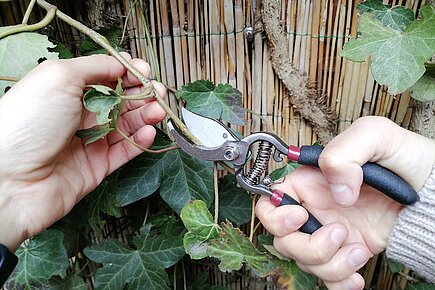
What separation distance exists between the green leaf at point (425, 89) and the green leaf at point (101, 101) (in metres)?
0.45

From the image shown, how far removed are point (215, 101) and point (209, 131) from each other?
0.16 metres

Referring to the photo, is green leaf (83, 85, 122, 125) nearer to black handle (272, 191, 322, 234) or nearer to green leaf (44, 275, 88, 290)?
black handle (272, 191, 322, 234)

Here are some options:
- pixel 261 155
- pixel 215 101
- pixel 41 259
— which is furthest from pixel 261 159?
pixel 41 259

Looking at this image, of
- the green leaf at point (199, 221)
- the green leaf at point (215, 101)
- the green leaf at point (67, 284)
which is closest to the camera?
the green leaf at point (199, 221)

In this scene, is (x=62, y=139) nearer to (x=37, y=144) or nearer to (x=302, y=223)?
(x=37, y=144)

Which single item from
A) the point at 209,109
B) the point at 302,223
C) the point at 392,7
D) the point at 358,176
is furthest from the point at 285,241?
the point at 392,7

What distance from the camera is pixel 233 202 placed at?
913mm

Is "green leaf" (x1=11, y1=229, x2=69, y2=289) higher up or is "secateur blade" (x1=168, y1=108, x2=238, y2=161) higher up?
"secateur blade" (x1=168, y1=108, x2=238, y2=161)

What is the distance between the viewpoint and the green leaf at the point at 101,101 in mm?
636

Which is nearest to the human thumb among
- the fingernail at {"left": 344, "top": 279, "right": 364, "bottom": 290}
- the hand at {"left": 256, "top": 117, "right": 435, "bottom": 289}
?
the hand at {"left": 256, "top": 117, "right": 435, "bottom": 289}

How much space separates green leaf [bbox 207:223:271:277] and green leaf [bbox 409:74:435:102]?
349 millimetres

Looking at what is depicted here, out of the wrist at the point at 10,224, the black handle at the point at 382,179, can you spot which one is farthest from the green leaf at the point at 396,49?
the wrist at the point at 10,224

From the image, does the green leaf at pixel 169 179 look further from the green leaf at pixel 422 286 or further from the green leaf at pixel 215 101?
the green leaf at pixel 422 286

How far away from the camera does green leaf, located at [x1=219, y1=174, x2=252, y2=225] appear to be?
2.96ft
